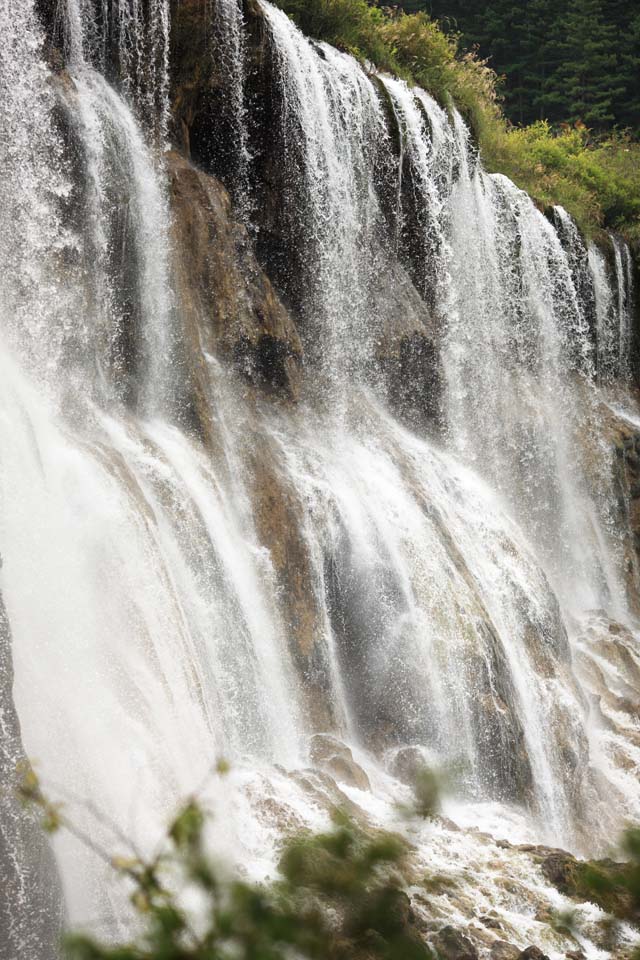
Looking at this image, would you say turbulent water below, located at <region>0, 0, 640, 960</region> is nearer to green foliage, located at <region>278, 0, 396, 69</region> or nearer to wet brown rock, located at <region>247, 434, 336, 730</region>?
wet brown rock, located at <region>247, 434, 336, 730</region>

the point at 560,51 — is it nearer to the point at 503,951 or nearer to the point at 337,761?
the point at 337,761

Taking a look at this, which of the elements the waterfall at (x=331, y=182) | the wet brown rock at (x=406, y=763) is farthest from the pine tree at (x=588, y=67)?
the wet brown rock at (x=406, y=763)

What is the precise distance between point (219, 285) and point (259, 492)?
8.23ft

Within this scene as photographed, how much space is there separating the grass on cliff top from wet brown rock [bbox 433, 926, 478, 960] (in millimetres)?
11871

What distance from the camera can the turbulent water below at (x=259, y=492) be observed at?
20.2ft

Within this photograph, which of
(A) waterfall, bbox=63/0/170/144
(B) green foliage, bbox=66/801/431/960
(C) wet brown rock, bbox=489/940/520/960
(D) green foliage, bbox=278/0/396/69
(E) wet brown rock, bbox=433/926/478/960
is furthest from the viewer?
(D) green foliage, bbox=278/0/396/69

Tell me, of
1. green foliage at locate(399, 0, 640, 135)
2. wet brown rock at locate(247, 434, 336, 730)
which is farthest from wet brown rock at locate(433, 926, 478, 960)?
green foliage at locate(399, 0, 640, 135)

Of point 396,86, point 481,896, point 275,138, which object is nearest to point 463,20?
point 396,86

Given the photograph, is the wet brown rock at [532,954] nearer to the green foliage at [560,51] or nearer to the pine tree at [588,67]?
the pine tree at [588,67]

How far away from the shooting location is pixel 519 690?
33.8ft

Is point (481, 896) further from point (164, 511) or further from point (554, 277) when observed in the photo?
point (554, 277)

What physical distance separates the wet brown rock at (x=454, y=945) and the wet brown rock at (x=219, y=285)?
599 cm

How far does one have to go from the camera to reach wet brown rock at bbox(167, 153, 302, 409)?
10.4 meters

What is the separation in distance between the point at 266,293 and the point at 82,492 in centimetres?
472
